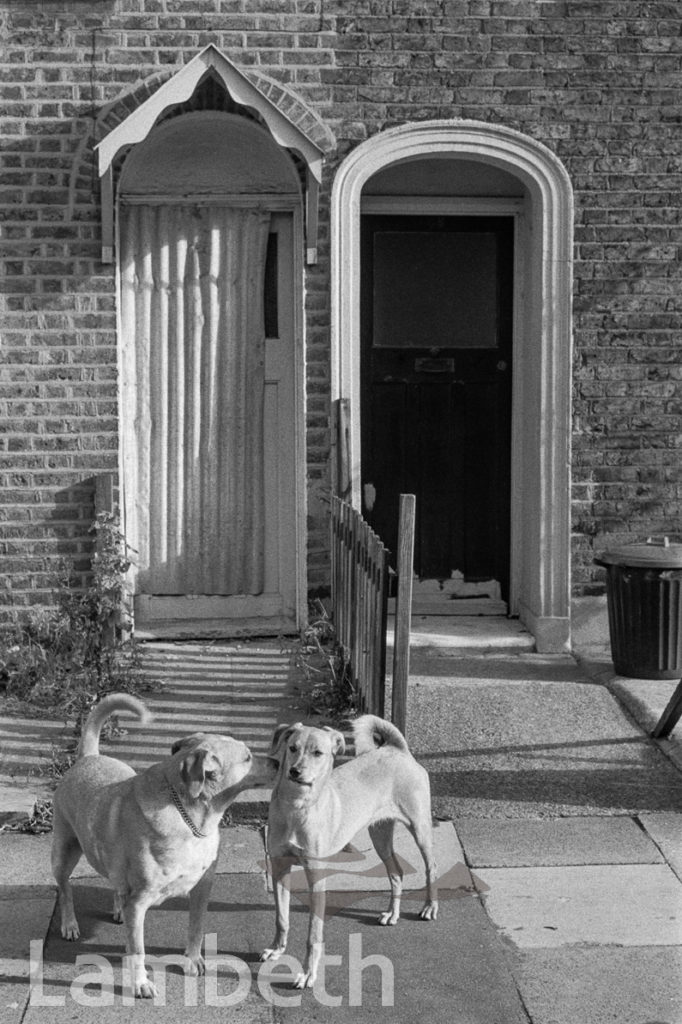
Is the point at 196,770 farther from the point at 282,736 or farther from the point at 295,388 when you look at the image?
the point at 295,388

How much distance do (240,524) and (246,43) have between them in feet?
9.63

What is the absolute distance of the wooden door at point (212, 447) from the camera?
26.8 ft

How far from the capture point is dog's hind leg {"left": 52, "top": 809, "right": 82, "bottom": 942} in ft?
14.3

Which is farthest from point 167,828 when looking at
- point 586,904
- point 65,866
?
point 586,904

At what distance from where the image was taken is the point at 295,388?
27.0ft

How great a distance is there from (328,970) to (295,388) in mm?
4641

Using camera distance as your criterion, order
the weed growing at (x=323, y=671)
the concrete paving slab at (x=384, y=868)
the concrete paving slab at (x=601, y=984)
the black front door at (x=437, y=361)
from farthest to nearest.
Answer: the black front door at (x=437, y=361), the weed growing at (x=323, y=671), the concrete paving slab at (x=384, y=868), the concrete paving slab at (x=601, y=984)

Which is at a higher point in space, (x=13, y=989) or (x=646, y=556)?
(x=646, y=556)

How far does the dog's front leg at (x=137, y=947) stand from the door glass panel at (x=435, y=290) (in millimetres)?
5337

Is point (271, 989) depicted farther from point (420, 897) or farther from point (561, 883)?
point (561, 883)

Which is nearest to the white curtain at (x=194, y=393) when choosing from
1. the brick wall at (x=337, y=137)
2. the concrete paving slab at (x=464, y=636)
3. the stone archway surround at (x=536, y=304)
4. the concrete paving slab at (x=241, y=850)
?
the brick wall at (x=337, y=137)

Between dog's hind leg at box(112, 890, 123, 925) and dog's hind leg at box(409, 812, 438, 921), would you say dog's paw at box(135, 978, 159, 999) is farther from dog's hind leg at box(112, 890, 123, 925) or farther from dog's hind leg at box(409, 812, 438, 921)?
dog's hind leg at box(409, 812, 438, 921)

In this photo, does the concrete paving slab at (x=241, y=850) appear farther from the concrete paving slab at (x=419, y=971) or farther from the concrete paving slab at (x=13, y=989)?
the concrete paving slab at (x=13, y=989)

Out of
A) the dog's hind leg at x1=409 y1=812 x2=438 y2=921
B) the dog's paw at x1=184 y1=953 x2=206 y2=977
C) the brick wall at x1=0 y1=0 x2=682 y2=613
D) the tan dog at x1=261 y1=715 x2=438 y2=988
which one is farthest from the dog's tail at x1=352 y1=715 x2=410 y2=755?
the brick wall at x1=0 y1=0 x2=682 y2=613
